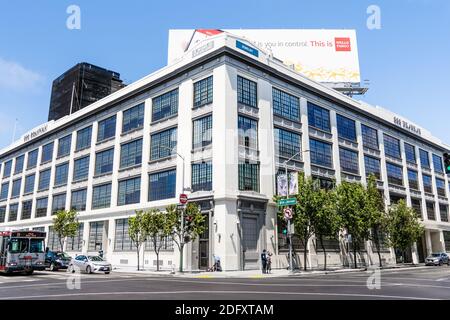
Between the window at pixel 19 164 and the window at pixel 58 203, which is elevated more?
the window at pixel 19 164

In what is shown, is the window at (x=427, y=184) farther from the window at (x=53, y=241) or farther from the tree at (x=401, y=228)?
the window at (x=53, y=241)

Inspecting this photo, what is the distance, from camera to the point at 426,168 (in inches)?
2618

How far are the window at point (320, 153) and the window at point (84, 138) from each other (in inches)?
1222

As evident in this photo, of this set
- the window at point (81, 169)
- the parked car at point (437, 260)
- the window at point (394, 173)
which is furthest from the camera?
the window at point (394, 173)

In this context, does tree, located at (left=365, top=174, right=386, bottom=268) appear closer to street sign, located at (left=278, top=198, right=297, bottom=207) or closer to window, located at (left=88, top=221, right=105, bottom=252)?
street sign, located at (left=278, top=198, right=297, bottom=207)

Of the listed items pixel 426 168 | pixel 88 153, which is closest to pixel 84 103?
pixel 88 153

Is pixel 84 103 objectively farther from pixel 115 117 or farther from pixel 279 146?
pixel 279 146

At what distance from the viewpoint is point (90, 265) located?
101 feet

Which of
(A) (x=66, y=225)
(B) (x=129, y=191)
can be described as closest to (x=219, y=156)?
(B) (x=129, y=191)

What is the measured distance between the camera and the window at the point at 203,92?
1489 inches

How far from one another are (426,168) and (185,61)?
4924 cm

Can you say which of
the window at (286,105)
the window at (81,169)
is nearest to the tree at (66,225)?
the window at (81,169)

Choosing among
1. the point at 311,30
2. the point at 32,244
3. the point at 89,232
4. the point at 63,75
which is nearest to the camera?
the point at 32,244

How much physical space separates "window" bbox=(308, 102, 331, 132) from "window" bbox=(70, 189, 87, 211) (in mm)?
32191
